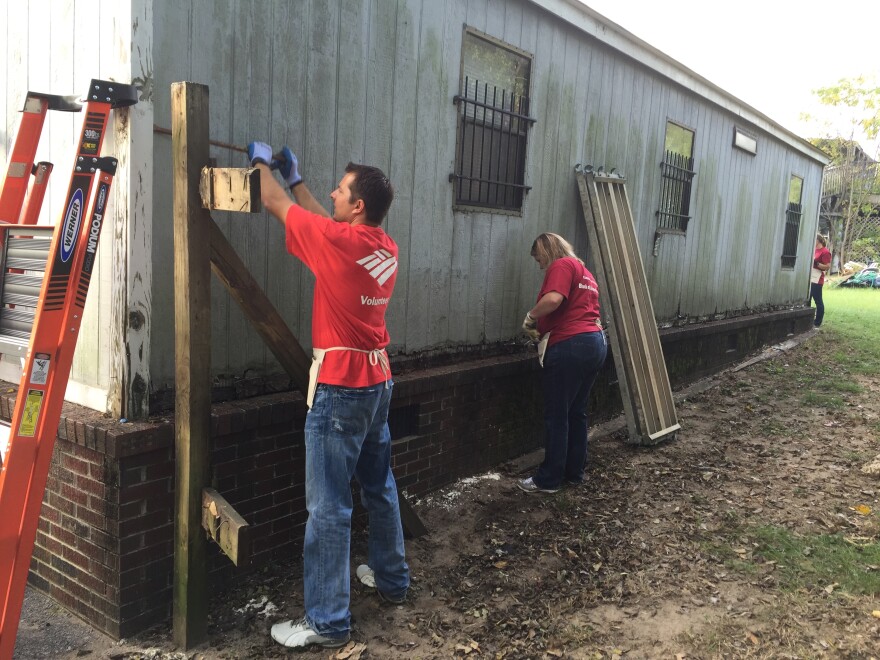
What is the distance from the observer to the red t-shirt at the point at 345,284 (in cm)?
304

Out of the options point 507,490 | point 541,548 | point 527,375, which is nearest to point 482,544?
point 541,548

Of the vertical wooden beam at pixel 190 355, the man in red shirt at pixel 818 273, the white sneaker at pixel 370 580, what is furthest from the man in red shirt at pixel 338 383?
the man in red shirt at pixel 818 273

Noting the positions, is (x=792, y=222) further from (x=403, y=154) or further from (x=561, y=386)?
(x=403, y=154)

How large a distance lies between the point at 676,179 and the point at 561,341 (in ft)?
13.1

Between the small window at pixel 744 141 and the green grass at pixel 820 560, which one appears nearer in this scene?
the green grass at pixel 820 560

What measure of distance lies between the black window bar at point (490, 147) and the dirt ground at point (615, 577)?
215cm

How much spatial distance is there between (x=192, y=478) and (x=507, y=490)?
270cm

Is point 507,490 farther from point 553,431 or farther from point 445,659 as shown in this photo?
point 445,659

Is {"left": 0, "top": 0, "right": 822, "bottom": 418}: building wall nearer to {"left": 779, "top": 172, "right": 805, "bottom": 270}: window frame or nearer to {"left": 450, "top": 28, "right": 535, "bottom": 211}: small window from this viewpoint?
{"left": 450, "top": 28, "right": 535, "bottom": 211}: small window

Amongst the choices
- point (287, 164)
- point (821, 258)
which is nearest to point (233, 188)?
point (287, 164)

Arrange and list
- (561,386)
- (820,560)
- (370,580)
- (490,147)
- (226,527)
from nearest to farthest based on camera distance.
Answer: (226,527), (370,580), (820,560), (561,386), (490,147)

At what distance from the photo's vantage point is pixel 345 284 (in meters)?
3.11

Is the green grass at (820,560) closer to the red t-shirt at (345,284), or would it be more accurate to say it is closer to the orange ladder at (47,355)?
the red t-shirt at (345,284)

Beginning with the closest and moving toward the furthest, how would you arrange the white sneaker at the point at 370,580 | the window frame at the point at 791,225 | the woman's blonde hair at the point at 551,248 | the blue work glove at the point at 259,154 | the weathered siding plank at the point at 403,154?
the blue work glove at the point at 259,154
the white sneaker at the point at 370,580
the weathered siding plank at the point at 403,154
the woman's blonde hair at the point at 551,248
the window frame at the point at 791,225
